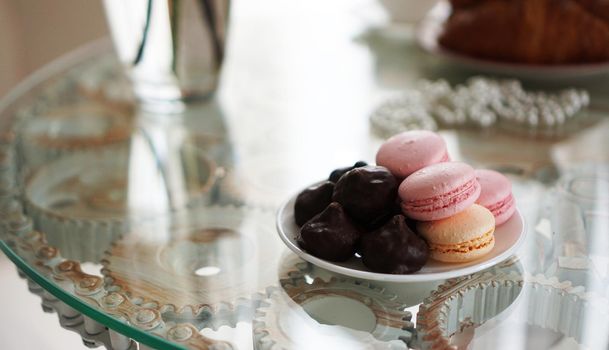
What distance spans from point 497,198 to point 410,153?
6cm

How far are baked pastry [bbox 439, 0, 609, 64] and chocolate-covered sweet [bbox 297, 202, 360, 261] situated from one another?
45 cm

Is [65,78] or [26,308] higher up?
[65,78]

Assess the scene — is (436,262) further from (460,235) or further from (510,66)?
(510,66)

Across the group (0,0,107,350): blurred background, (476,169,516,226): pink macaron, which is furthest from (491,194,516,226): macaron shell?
(0,0,107,350): blurred background

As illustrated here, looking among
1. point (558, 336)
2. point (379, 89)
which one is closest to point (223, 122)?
point (379, 89)

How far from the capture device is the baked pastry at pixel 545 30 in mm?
860

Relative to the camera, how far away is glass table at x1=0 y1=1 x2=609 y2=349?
1.65 feet

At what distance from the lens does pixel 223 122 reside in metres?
0.83

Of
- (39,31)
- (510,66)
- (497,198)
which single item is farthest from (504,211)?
(39,31)

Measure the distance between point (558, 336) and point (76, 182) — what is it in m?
0.43

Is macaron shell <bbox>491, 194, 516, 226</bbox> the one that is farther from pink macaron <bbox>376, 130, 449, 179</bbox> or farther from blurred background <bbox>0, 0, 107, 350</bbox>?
blurred background <bbox>0, 0, 107, 350</bbox>

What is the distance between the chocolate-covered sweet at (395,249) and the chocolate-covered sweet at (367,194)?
2cm

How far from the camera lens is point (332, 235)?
50cm

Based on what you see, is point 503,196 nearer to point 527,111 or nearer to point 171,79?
point 527,111
